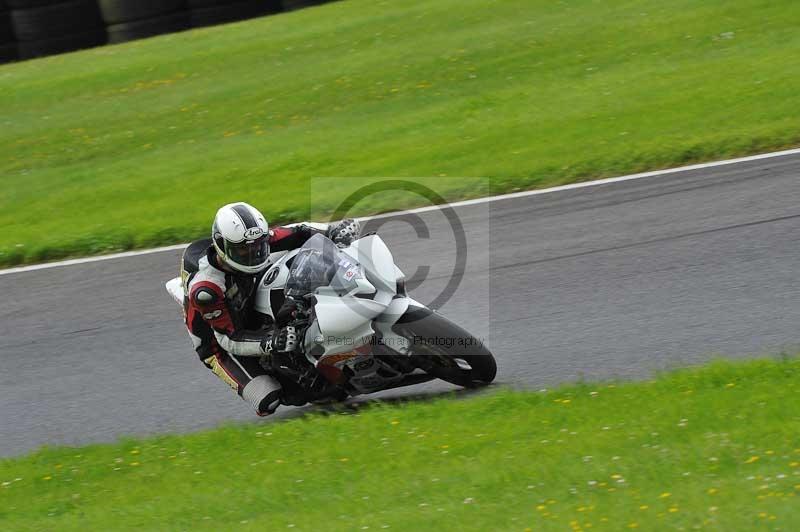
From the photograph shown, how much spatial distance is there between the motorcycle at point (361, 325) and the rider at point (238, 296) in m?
0.13

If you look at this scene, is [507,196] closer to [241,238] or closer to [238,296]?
[238,296]

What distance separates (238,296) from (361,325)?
3.16 ft

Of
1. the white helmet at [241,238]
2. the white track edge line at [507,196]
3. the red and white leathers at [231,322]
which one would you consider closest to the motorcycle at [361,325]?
the red and white leathers at [231,322]

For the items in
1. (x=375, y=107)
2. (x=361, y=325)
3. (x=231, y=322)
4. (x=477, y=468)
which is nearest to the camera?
(x=477, y=468)

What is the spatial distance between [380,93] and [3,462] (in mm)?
9099

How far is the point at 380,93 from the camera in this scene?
1523 centimetres

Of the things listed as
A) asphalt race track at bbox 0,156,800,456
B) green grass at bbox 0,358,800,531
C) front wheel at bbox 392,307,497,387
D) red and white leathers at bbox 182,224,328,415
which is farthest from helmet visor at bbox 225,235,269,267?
asphalt race track at bbox 0,156,800,456

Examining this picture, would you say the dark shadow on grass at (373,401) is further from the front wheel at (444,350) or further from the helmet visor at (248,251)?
the helmet visor at (248,251)

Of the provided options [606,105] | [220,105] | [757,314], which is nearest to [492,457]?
[757,314]

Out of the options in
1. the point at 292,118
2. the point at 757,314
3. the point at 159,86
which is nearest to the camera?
the point at 757,314

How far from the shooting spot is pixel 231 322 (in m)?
7.15

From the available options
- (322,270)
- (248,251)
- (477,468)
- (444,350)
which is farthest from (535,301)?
(477,468)

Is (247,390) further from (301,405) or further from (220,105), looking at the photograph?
(220,105)

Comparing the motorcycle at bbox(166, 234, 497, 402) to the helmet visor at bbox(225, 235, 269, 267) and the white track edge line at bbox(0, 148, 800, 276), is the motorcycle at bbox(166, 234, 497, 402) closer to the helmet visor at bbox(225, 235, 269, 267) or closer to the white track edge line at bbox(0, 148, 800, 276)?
the helmet visor at bbox(225, 235, 269, 267)
